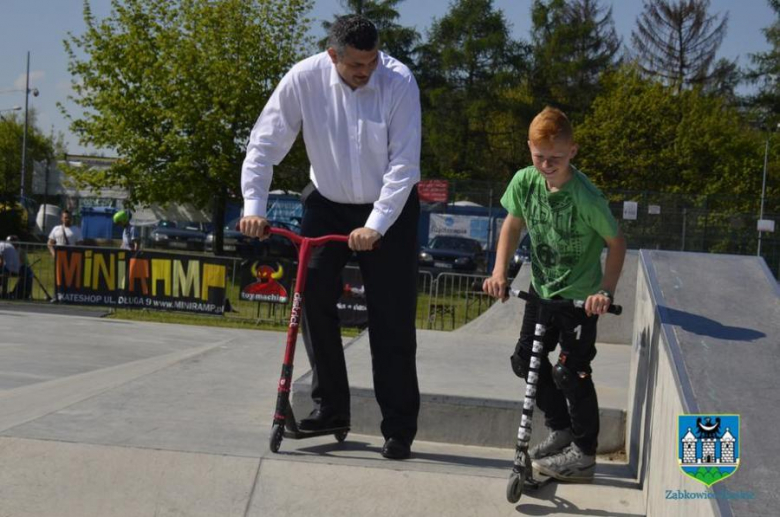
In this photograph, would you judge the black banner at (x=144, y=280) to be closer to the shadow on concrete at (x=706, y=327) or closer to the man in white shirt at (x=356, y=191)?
the man in white shirt at (x=356, y=191)

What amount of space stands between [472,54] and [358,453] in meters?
48.1

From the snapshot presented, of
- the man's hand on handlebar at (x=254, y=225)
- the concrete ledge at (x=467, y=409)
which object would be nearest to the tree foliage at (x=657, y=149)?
the concrete ledge at (x=467, y=409)

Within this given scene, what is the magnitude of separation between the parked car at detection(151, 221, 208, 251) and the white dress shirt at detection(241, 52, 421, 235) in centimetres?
3541

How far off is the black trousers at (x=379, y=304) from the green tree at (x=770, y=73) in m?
53.9

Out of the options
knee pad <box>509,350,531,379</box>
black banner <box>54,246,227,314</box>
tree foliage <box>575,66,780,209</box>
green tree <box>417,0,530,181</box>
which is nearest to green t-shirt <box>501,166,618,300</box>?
knee pad <box>509,350,531,379</box>

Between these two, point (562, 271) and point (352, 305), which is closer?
point (562, 271)

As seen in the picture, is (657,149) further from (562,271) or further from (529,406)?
(529,406)

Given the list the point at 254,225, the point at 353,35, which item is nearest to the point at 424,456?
the point at 254,225

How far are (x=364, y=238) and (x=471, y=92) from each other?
47.2m

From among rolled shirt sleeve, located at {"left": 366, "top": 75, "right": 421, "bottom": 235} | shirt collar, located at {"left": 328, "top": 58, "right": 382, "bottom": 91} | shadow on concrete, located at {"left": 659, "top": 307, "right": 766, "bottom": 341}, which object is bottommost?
shadow on concrete, located at {"left": 659, "top": 307, "right": 766, "bottom": 341}

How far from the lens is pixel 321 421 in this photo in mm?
4418

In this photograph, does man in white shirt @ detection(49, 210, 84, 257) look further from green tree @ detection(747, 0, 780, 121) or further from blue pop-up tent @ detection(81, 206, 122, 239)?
green tree @ detection(747, 0, 780, 121)

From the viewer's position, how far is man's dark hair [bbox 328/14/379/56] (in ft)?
13.1

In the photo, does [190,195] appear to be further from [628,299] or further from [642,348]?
[642,348]
